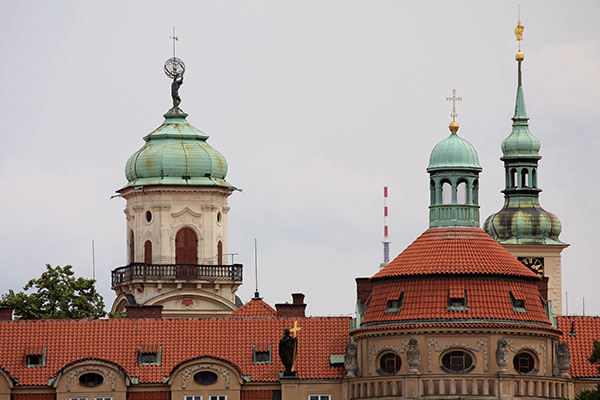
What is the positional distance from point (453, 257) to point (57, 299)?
99.0 feet

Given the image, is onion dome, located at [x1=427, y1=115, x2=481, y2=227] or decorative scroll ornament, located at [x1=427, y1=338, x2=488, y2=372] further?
onion dome, located at [x1=427, y1=115, x2=481, y2=227]

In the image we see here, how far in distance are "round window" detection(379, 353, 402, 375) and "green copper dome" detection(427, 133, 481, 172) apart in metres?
11.5

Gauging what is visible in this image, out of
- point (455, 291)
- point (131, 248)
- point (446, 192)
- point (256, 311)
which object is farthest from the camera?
point (131, 248)

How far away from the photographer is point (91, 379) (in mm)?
159000

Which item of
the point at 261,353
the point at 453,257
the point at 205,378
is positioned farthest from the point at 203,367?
the point at 453,257

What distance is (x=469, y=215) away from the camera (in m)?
162

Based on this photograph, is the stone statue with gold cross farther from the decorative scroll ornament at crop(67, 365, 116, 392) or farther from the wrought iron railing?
the wrought iron railing

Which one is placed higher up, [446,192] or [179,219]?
[179,219]

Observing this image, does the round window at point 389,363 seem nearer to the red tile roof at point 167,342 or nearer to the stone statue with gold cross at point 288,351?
the red tile roof at point 167,342

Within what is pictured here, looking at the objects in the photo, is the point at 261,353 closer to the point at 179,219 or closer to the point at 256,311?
the point at 256,311

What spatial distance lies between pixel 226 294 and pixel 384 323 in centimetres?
3606

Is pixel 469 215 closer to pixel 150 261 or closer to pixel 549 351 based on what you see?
pixel 549 351

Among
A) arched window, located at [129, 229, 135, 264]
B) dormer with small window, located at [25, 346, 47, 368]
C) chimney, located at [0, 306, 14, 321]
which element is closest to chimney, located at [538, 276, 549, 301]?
dormer with small window, located at [25, 346, 47, 368]

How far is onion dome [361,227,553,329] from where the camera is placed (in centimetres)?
15588
